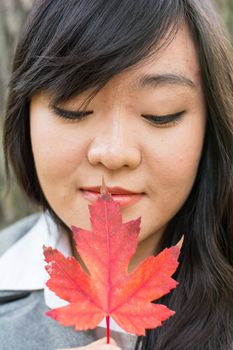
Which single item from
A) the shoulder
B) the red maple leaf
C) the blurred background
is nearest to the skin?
the red maple leaf

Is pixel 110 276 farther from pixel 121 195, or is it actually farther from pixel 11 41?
pixel 11 41

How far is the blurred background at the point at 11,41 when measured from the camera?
6.26 ft

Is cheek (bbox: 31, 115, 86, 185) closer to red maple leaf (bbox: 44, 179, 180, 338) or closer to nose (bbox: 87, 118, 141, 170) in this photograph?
nose (bbox: 87, 118, 141, 170)

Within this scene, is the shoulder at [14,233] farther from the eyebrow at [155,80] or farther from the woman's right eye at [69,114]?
the eyebrow at [155,80]

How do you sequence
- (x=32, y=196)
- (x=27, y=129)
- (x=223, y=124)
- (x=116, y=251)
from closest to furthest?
(x=116, y=251) → (x=223, y=124) → (x=27, y=129) → (x=32, y=196)

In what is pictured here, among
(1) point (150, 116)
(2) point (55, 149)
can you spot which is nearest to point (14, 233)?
(2) point (55, 149)

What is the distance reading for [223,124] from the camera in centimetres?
93

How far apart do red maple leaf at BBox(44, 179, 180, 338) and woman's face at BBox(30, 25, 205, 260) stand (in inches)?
8.7

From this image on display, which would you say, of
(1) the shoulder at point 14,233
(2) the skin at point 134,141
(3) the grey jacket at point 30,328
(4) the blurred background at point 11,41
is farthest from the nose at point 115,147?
(4) the blurred background at point 11,41

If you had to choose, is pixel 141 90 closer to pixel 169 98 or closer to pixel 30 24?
pixel 169 98

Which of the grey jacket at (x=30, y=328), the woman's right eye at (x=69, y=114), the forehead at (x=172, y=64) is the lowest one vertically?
the grey jacket at (x=30, y=328)

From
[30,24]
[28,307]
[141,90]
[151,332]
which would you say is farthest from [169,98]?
[28,307]

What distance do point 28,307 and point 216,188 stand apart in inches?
17.6

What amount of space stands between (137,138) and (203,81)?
0.16 m
